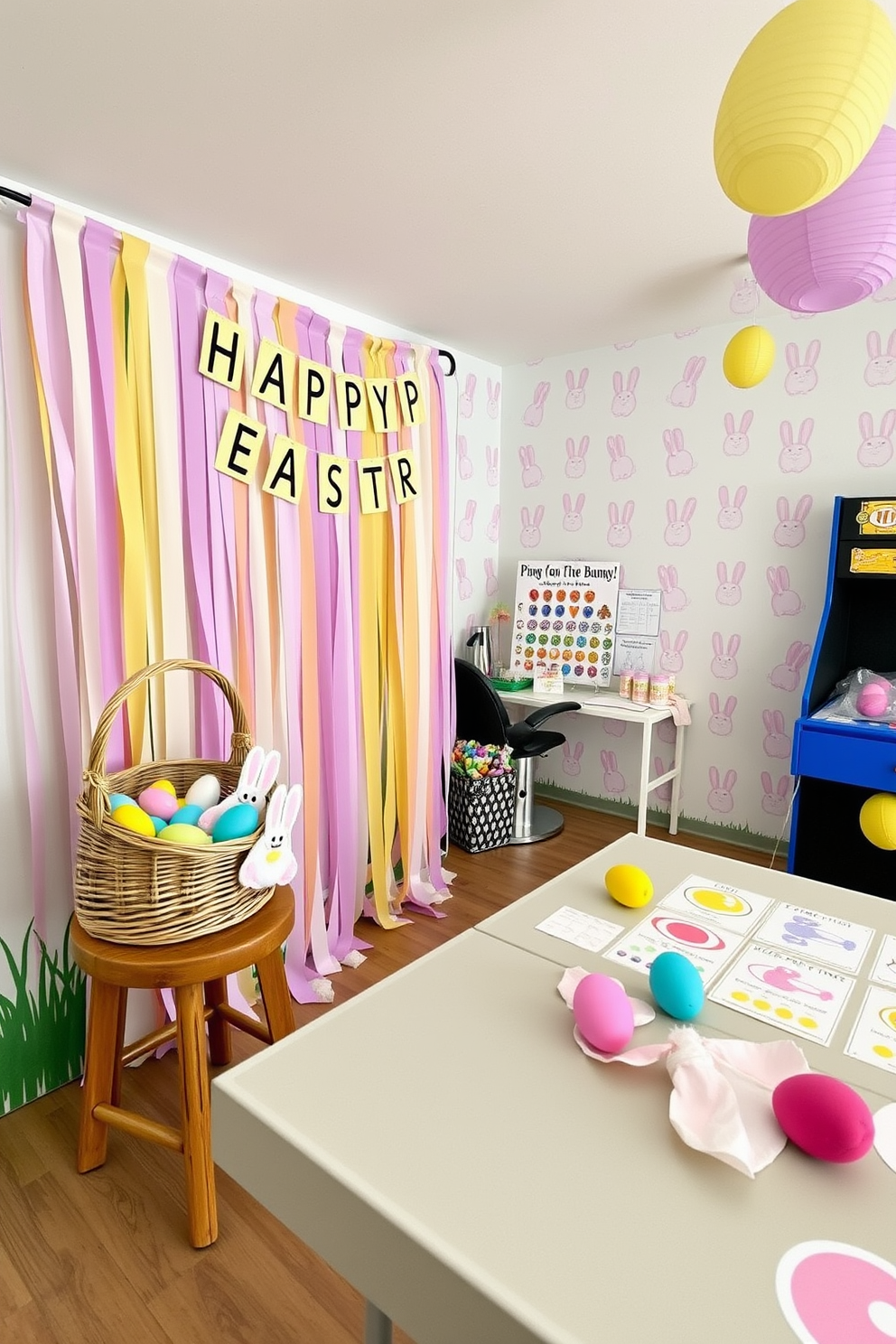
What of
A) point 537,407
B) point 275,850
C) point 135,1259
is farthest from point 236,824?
point 537,407

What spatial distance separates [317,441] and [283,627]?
0.60 metres

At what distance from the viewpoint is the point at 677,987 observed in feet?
3.21

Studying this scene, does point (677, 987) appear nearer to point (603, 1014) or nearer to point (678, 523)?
point (603, 1014)

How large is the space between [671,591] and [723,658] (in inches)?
15.3

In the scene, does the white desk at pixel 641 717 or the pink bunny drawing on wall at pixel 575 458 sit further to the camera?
the pink bunny drawing on wall at pixel 575 458

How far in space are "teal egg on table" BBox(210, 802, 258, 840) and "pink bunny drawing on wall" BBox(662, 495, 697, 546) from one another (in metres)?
2.44

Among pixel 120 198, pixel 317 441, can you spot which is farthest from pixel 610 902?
pixel 120 198

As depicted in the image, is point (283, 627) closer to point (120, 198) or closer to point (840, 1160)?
point (120, 198)

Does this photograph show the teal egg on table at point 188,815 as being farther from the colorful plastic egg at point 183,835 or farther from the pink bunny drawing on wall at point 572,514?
the pink bunny drawing on wall at point 572,514

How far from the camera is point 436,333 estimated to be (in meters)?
3.19

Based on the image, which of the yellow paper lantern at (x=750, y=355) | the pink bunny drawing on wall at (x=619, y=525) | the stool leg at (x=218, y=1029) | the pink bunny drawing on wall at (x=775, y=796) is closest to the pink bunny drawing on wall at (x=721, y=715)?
the pink bunny drawing on wall at (x=775, y=796)

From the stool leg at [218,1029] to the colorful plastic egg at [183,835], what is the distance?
0.60 metres

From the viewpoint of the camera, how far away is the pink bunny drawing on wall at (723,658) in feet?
10.8

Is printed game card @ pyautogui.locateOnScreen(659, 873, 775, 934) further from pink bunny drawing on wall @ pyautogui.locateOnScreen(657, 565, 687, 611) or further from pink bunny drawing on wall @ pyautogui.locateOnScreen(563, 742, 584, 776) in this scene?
pink bunny drawing on wall @ pyautogui.locateOnScreen(563, 742, 584, 776)
